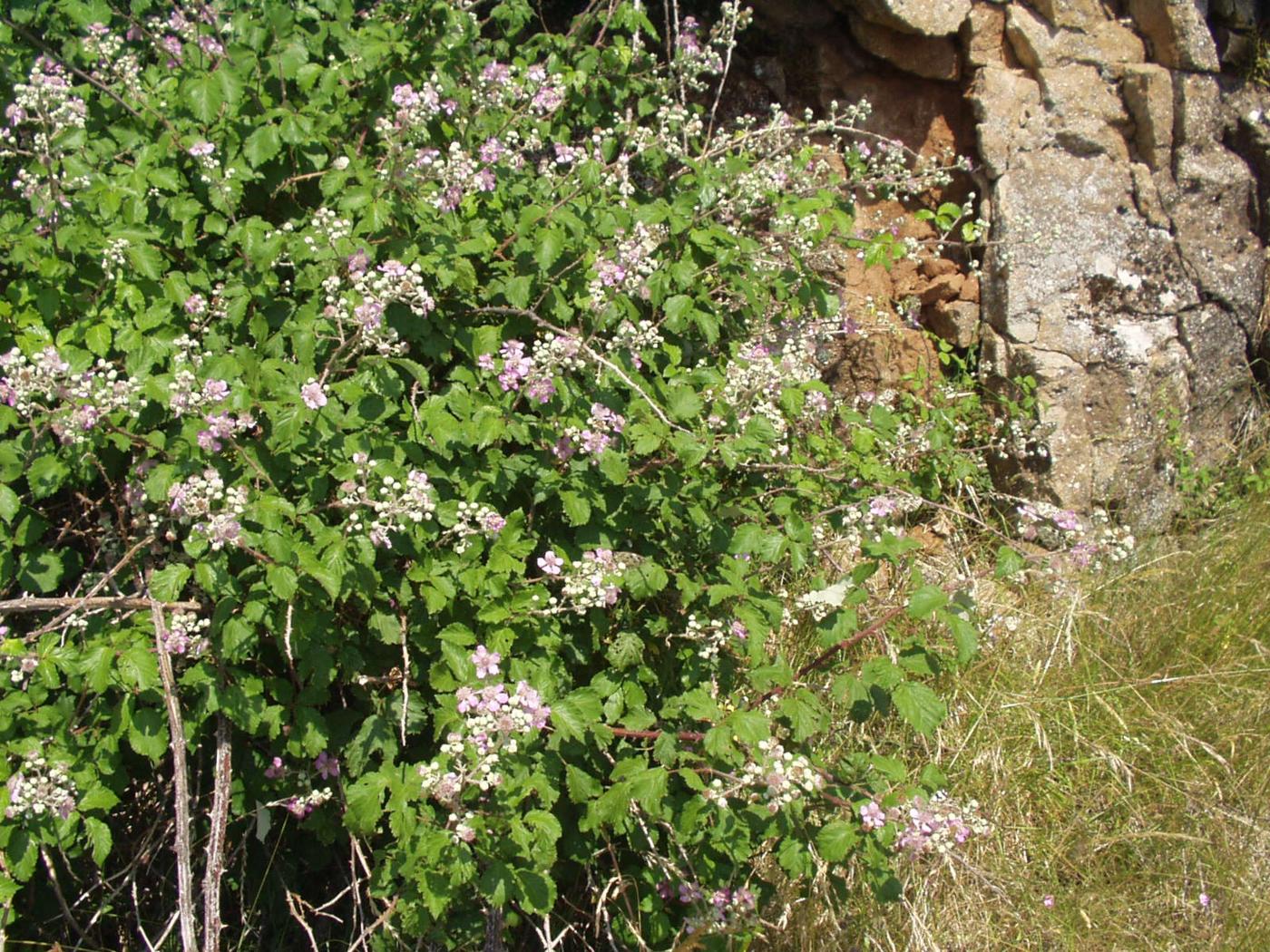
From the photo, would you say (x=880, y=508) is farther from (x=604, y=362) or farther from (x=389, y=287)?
(x=389, y=287)

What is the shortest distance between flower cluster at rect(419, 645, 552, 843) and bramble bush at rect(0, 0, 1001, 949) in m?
0.01

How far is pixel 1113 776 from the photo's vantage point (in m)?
2.94

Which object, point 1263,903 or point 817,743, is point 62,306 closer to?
point 817,743

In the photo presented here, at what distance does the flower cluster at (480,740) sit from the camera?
1900 mm

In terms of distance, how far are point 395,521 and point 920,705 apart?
108cm

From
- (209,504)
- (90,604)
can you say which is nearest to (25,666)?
(90,604)

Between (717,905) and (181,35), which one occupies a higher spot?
(181,35)

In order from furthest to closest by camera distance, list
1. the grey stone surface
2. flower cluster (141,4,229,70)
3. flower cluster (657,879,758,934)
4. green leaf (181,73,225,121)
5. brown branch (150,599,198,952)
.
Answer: the grey stone surface → flower cluster (141,4,229,70) → green leaf (181,73,225,121) → flower cluster (657,879,758,934) → brown branch (150,599,198,952)

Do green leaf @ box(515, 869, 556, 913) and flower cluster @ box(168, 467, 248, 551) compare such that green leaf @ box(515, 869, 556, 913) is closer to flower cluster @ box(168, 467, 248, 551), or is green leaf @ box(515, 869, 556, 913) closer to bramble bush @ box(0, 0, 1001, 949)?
bramble bush @ box(0, 0, 1001, 949)

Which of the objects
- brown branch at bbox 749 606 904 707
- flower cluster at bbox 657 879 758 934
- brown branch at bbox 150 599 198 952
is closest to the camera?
brown branch at bbox 150 599 198 952

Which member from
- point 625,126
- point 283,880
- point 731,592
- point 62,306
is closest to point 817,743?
point 731,592

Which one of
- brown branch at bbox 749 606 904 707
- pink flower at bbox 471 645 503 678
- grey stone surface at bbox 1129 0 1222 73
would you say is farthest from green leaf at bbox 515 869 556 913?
grey stone surface at bbox 1129 0 1222 73

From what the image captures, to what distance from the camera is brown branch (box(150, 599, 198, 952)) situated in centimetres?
189

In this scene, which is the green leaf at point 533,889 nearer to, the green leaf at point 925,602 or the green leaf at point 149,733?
the green leaf at point 149,733
